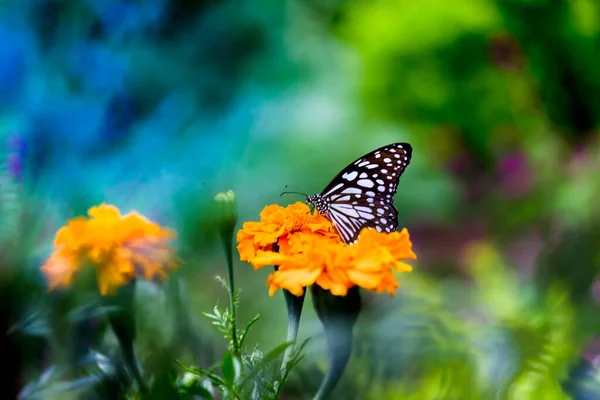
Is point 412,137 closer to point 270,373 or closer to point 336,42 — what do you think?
point 336,42

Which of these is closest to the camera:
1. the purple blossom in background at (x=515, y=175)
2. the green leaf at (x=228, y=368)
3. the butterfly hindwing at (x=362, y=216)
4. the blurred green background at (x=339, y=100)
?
the green leaf at (x=228, y=368)

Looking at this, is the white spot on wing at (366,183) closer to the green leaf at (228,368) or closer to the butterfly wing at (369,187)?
the butterfly wing at (369,187)

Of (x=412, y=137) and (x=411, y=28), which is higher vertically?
(x=411, y=28)

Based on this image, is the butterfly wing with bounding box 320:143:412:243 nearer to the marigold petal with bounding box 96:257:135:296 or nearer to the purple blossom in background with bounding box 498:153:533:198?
the marigold petal with bounding box 96:257:135:296

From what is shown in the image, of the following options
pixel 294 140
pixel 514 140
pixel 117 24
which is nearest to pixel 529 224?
pixel 514 140

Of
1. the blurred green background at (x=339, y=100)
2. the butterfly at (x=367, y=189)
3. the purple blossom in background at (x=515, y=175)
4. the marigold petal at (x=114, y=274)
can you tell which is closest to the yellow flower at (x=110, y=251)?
the marigold petal at (x=114, y=274)

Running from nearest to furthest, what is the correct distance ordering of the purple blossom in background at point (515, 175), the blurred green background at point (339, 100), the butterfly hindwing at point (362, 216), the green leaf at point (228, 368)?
the green leaf at point (228, 368) → the butterfly hindwing at point (362, 216) → the blurred green background at point (339, 100) → the purple blossom in background at point (515, 175)
